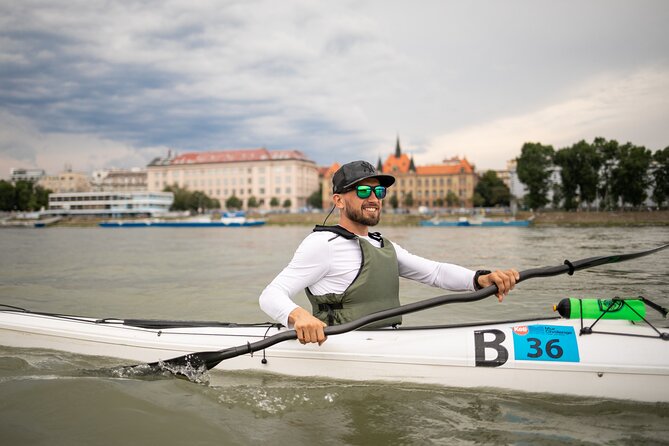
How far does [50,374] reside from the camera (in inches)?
187

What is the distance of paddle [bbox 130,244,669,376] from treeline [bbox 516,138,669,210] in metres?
35.9

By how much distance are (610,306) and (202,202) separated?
108 metres

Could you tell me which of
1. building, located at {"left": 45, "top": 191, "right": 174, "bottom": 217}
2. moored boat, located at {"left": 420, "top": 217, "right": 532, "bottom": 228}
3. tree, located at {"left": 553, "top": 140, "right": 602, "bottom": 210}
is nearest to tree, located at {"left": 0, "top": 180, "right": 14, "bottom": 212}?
building, located at {"left": 45, "top": 191, "right": 174, "bottom": 217}

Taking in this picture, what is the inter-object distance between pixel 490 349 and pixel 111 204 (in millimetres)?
110414

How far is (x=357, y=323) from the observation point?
11.6 ft

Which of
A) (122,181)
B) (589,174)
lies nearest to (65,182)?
(122,181)

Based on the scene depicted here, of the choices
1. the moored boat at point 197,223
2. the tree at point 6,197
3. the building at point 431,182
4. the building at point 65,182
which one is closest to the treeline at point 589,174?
the moored boat at point 197,223

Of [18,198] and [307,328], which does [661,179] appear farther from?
[18,198]

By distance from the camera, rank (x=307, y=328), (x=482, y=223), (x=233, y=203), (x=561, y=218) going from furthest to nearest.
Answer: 1. (x=233, y=203)
2. (x=482, y=223)
3. (x=561, y=218)
4. (x=307, y=328)

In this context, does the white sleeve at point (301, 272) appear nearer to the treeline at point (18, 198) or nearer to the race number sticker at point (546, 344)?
the race number sticker at point (546, 344)

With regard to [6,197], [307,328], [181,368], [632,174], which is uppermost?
[6,197]

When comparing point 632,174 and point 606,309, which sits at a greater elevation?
point 632,174

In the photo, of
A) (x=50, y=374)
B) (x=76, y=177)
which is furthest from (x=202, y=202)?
(x=50, y=374)

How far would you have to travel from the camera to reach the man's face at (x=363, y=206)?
148 inches
